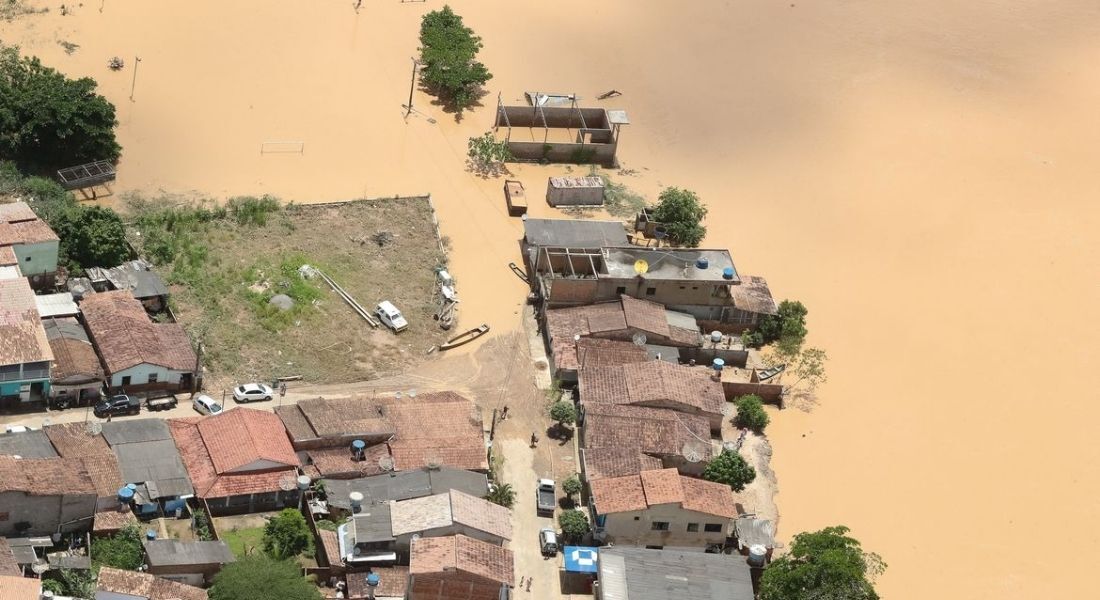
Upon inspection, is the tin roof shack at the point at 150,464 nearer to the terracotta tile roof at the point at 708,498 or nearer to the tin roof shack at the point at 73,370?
the tin roof shack at the point at 73,370

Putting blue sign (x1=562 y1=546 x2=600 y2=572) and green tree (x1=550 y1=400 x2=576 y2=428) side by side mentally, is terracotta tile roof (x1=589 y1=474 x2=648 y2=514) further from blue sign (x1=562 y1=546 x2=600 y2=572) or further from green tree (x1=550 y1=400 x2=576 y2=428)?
green tree (x1=550 y1=400 x2=576 y2=428)

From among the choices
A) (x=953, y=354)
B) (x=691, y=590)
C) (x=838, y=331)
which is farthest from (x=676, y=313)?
(x=691, y=590)

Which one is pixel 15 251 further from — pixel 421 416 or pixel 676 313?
pixel 676 313

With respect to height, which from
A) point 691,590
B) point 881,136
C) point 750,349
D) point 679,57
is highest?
point 679,57

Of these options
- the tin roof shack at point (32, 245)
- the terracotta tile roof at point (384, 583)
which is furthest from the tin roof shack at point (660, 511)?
the tin roof shack at point (32, 245)

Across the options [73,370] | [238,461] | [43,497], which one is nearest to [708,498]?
[238,461]

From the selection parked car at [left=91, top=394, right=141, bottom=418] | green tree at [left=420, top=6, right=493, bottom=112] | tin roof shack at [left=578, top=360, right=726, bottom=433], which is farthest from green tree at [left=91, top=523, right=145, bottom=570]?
green tree at [left=420, top=6, right=493, bottom=112]
